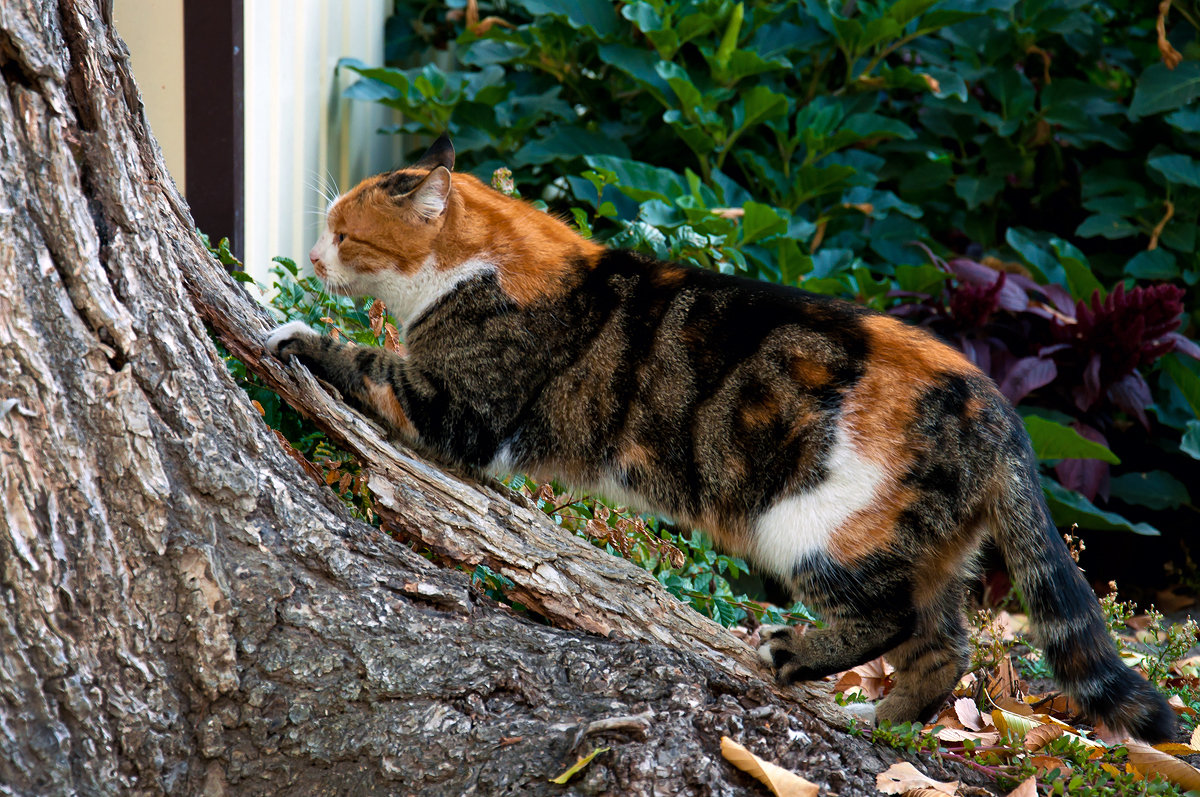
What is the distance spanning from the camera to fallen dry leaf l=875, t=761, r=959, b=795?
1.85 metres

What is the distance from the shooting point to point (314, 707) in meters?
1.72

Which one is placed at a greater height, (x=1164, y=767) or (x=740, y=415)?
(x=740, y=415)

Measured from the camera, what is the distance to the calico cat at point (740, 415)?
2.31 metres

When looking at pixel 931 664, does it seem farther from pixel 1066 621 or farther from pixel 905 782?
pixel 905 782

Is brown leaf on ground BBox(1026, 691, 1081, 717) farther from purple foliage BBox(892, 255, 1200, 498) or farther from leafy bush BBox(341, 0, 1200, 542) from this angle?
purple foliage BBox(892, 255, 1200, 498)

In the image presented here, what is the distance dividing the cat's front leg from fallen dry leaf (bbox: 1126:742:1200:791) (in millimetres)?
1755

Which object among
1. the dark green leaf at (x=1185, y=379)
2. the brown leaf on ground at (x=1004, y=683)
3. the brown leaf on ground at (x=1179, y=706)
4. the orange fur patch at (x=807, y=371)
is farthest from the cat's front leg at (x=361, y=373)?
the dark green leaf at (x=1185, y=379)

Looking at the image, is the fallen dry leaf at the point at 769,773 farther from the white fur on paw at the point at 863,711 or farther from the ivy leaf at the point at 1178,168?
the ivy leaf at the point at 1178,168

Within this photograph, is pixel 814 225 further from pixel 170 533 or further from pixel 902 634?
pixel 170 533

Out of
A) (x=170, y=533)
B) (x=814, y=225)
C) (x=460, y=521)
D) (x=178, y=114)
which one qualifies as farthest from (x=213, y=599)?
(x=814, y=225)

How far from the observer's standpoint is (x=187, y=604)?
1.68 m

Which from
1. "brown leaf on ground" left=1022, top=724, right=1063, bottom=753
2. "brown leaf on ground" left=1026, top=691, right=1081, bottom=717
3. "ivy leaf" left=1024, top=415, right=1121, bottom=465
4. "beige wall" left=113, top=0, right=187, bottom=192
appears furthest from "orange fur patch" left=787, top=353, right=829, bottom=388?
"beige wall" left=113, top=0, right=187, bottom=192

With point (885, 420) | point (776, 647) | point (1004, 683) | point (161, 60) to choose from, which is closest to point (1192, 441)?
point (1004, 683)

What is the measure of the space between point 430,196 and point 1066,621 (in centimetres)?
187
